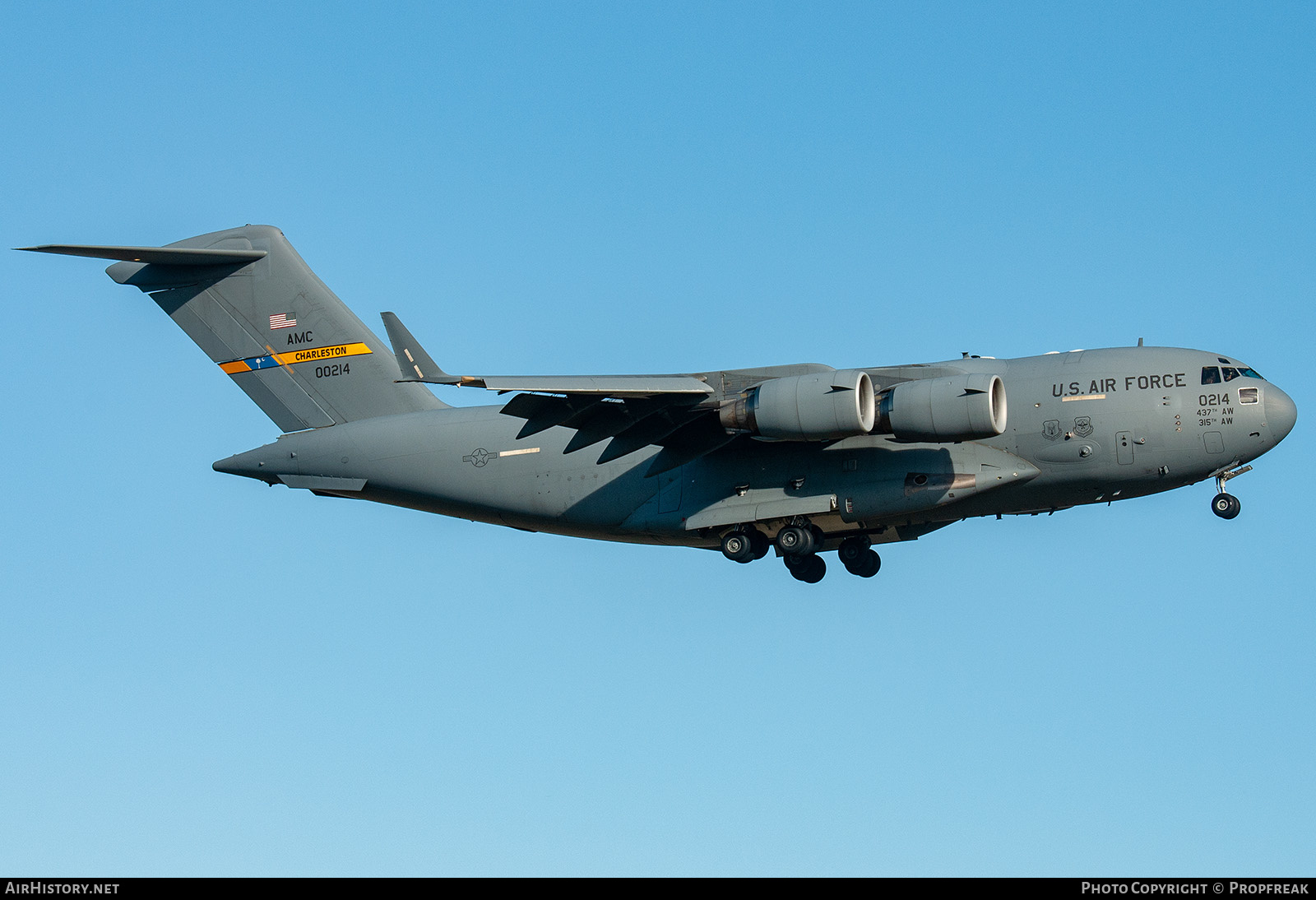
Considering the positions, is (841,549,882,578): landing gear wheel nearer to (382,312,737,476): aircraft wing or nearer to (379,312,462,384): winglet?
(382,312,737,476): aircraft wing

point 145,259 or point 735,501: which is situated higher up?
point 145,259

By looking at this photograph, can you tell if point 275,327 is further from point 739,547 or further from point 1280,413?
point 1280,413

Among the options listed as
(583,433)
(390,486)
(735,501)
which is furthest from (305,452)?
(735,501)

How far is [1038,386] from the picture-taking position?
642 inches

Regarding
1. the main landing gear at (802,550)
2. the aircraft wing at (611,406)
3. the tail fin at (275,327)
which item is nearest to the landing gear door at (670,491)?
the aircraft wing at (611,406)

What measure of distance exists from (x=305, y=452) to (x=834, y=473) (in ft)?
22.4

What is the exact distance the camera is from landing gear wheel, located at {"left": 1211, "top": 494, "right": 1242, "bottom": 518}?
15938 millimetres

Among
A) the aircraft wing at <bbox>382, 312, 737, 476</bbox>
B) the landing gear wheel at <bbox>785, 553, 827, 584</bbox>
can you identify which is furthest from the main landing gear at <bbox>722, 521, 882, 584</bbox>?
the aircraft wing at <bbox>382, 312, 737, 476</bbox>

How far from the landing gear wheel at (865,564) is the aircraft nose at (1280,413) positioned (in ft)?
16.2

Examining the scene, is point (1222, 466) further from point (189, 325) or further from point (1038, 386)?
point (189, 325)

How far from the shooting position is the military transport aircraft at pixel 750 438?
51.3ft
